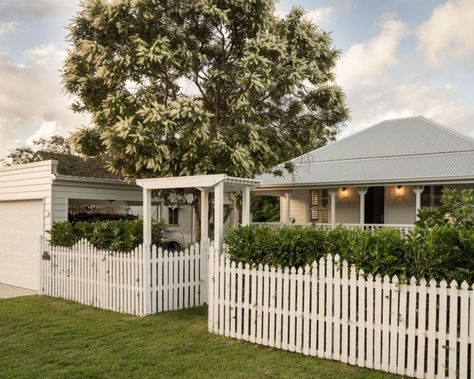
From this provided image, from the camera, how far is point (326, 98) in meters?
13.6

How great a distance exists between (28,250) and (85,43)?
6.09 meters

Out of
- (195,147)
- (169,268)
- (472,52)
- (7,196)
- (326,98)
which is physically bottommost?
(169,268)

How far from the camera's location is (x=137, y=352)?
6.38 metres

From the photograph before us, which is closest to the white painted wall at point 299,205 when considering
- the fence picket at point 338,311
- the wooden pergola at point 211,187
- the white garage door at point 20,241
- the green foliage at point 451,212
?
the white garage door at point 20,241

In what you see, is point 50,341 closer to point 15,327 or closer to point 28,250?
point 15,327

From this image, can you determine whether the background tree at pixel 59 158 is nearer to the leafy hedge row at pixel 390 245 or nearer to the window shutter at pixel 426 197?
the window shutter at pixel 426 197

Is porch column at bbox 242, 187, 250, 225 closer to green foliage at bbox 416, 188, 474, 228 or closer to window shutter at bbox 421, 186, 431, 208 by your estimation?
green foliage at bbox 416, 188, 474, 228

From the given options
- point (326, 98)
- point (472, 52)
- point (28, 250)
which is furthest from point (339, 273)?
point (472, 52)

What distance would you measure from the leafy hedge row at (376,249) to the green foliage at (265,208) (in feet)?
74.9

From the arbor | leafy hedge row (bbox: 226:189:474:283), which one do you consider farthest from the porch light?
leafy hedge row (bbox: 226:189:474:283)

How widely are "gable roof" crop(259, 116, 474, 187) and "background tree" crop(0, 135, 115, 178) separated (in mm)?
17996

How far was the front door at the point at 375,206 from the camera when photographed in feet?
63.7

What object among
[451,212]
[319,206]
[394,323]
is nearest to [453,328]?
[394,323]

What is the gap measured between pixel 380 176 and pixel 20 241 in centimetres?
1229
